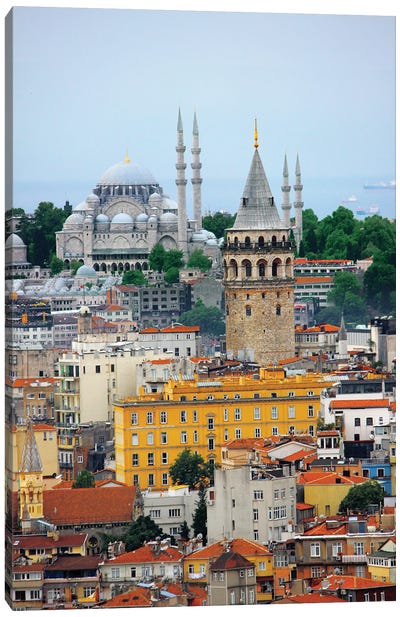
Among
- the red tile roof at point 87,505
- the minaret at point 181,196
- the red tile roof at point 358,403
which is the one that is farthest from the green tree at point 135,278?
the red tile roof at point 87,505

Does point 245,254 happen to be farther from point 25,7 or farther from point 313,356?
point 25,7

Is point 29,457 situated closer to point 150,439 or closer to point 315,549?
point 315,549

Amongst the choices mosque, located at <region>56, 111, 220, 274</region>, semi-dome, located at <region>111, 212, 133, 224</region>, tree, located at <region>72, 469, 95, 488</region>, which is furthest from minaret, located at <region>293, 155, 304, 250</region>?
tree, located at <region>72, 469, 95, 488</region>

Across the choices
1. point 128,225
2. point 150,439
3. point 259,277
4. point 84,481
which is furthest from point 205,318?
point 128,225

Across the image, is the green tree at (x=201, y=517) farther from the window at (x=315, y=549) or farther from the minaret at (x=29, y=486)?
the minaret at (x=29, y=486)

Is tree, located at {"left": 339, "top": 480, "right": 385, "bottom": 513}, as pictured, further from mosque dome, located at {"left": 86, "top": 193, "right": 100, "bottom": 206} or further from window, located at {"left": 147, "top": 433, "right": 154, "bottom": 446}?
Result: mosque dome, located at {"left": 86, "top": 193, "right": 100, "bottom": 206}
